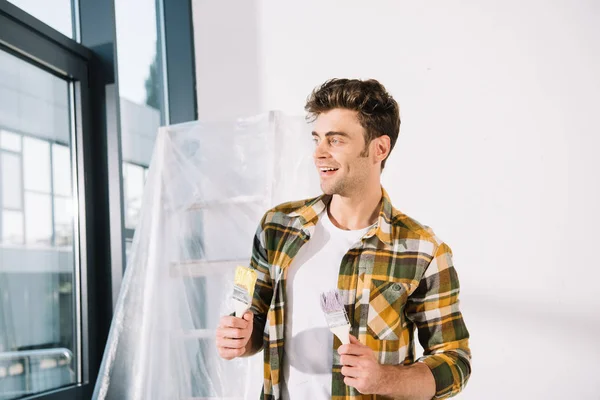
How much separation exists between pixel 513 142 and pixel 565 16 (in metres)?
0.53

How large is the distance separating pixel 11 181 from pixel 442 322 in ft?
4.28

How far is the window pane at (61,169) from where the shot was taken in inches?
86.9

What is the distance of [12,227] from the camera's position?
1.93 meters

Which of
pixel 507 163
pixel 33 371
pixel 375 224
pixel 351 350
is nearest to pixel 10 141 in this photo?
pixel 33 371

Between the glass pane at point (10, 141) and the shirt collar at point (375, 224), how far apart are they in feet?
2.99

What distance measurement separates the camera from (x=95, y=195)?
2.37m

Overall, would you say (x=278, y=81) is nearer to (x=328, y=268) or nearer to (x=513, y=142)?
(x=513, y=142)

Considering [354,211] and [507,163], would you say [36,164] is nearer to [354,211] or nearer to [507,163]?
[354,211]

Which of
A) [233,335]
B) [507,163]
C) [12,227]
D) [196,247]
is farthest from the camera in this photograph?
[507,163]

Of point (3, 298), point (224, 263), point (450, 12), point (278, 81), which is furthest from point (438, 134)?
point (3, 298)

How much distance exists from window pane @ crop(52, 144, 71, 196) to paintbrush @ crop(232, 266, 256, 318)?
1.07 m

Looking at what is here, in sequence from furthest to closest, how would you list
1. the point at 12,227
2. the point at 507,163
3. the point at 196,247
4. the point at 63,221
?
the point at 507,163
the point at 196,247
the point at 63,221
the point at 12,227

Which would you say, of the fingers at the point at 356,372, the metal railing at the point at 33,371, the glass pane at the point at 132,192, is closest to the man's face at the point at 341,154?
the fingers at the point at 356,372

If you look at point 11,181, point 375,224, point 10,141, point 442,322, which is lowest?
point 442,322
